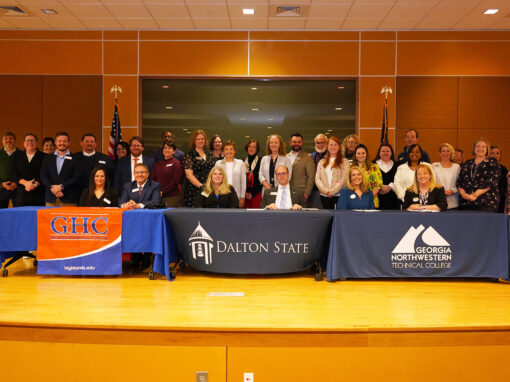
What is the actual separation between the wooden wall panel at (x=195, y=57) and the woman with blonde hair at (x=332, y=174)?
2956mm

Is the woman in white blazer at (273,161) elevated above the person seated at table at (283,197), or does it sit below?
above

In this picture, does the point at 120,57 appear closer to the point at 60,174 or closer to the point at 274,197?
the point at 60,174

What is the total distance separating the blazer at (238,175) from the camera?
5102 millimetres

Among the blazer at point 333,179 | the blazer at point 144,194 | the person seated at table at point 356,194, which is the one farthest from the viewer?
the blazer at point 333,179

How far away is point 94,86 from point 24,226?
12.7ft

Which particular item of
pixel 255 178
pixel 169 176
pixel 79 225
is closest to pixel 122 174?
pixel 169 176

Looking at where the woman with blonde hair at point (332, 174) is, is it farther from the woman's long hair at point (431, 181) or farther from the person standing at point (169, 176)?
the person standing at point (169, 176)

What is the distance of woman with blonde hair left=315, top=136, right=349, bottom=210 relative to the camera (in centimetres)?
484

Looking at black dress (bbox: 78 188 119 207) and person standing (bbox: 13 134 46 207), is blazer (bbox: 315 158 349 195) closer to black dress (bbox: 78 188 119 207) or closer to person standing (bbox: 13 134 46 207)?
black dress (bbox: 78 188 119 207)

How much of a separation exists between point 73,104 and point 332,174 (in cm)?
491

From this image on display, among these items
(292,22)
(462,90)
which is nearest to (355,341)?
(292,22)

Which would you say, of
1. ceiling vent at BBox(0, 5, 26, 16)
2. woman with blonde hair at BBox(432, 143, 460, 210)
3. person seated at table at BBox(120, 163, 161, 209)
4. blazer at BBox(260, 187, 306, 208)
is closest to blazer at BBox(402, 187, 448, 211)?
woman with blonde hair at BBox(432, 143, 460, 210)

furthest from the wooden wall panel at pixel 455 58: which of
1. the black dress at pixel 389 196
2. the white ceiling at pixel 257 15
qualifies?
the black dress at pixel 389 196

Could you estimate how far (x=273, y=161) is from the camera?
5.18m
